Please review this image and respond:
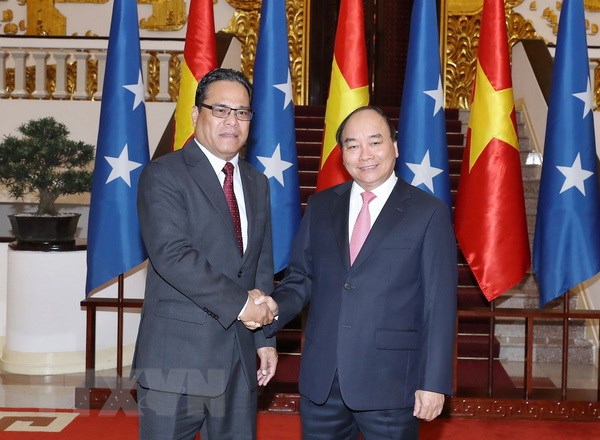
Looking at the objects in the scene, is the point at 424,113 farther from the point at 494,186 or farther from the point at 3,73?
the point at 3,73

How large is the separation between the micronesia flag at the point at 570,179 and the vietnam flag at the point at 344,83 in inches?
38.7

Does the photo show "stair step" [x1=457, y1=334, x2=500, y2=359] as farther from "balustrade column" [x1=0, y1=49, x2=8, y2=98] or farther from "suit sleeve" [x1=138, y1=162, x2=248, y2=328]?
"balustrade column" [x1=0, y1=49, x2=8, y2=98]

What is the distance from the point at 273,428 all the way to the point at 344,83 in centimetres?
177

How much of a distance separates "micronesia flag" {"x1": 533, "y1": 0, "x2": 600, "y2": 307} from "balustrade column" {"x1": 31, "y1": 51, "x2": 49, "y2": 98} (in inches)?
185

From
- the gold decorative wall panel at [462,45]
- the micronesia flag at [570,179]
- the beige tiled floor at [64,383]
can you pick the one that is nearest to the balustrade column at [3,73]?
the beige tiled floor at [64,383]

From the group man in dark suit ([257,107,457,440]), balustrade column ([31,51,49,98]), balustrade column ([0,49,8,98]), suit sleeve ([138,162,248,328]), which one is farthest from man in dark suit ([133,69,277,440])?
balustrade column ([0,49,8,98])

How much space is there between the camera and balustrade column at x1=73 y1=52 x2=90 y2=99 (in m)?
7.45

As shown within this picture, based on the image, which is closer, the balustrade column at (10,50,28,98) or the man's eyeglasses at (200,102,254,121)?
the man's eyeglasses at (200,102,254,121)

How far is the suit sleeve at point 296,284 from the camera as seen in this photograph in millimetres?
2537

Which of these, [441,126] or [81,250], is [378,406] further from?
[81,250]

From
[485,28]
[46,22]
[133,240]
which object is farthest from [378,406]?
[46,22]

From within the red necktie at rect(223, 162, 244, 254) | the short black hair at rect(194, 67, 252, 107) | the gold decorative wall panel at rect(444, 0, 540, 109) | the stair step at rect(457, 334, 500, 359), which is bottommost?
the stair step at rect(457, 334, 500, 359)

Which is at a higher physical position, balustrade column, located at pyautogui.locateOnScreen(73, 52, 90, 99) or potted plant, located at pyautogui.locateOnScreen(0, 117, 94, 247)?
balustrade column, located at pyautogui.locateOnScreen(73, 52, 90, 99)

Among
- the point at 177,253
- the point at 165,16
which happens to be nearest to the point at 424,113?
the point at 177,253
